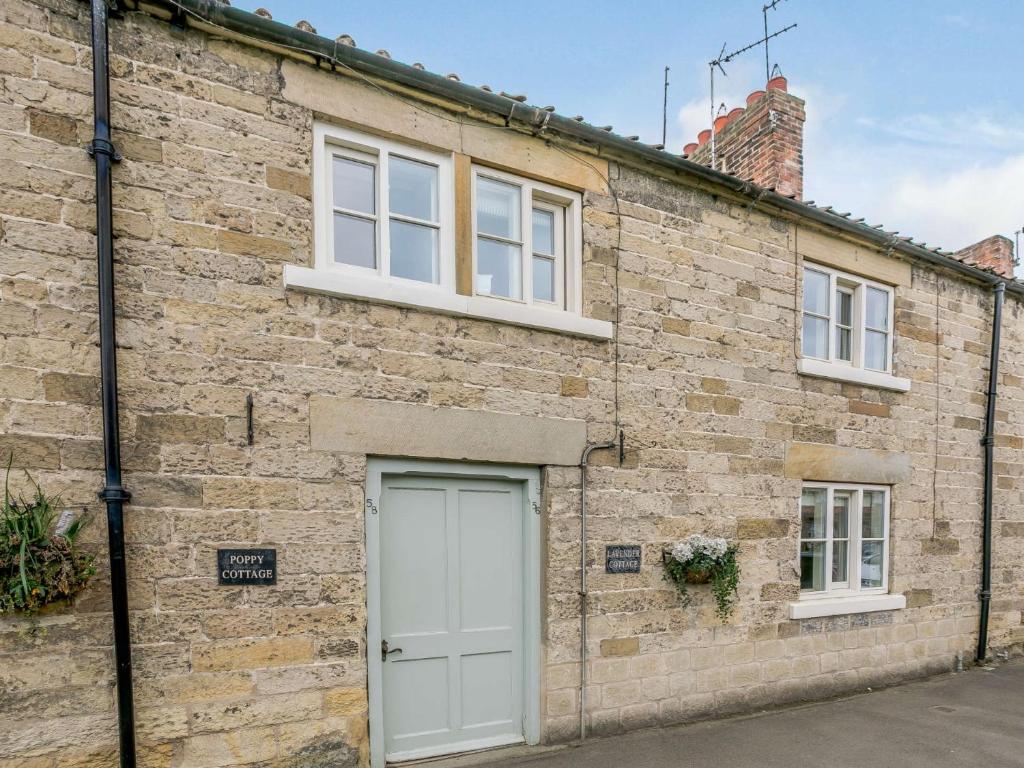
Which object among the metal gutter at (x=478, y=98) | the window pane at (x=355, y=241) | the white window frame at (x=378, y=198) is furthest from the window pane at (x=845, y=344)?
the window pane at (x=355, y=241)

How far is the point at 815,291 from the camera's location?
7.14 m

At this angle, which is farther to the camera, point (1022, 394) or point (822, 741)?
point (1022, 394)

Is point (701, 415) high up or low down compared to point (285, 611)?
up

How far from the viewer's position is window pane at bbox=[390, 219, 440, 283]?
16.1 ft

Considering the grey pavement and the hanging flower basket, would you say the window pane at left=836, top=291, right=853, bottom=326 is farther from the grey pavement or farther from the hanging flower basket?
the grey pavement

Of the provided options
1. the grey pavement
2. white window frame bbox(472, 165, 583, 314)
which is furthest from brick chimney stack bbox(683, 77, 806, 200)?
the grey pavement

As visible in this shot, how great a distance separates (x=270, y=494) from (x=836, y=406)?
224 inches

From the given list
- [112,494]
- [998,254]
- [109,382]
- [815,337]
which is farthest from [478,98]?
[998,254]

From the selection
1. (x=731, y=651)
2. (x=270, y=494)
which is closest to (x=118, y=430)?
(x=270, y=494)

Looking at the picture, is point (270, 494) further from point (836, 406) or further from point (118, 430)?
point (836, 406)

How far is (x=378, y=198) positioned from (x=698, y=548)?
3898mm

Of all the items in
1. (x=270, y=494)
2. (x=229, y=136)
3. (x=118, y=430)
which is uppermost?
(x=229, y=136)

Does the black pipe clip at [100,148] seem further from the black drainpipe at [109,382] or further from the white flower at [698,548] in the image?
the white flower at [698,548]

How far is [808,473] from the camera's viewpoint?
6648 mm
